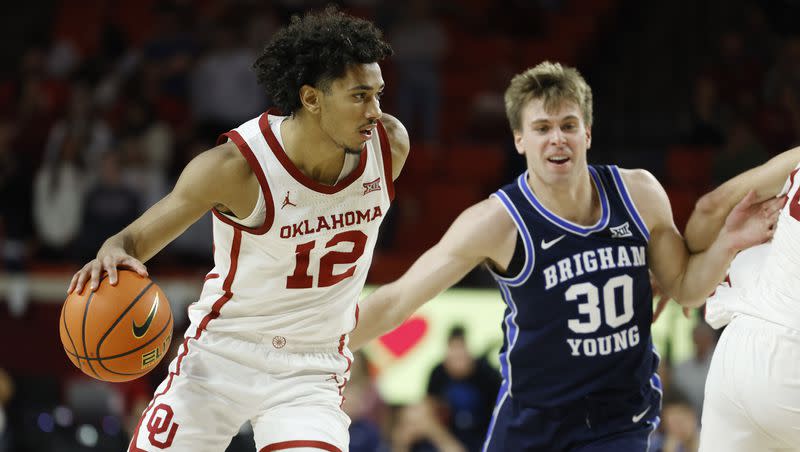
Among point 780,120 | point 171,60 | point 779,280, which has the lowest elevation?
point 779,280

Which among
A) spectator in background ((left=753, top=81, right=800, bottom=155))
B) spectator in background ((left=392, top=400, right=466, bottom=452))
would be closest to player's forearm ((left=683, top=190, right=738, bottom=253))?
spectator in background ((left=392, top=400, right=466, bottom=452))

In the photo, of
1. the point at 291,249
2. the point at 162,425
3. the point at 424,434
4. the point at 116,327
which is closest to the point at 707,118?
the point at 424,434

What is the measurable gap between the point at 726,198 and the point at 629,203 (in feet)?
1.29

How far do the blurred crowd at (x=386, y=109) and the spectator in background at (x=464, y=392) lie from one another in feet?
0.04

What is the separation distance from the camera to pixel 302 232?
421cm

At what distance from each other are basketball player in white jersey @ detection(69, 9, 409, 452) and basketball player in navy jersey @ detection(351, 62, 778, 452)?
17.4 inches

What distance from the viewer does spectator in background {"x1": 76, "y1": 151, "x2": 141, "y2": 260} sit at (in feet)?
32.1

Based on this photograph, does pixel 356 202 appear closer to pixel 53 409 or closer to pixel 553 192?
pixel 553 192

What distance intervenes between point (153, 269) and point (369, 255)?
5.53 meters

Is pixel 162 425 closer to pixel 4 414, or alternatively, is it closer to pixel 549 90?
pixel 549 90

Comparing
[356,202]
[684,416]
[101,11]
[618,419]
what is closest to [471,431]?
[684,416]

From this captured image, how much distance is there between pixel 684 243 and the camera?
4688mm

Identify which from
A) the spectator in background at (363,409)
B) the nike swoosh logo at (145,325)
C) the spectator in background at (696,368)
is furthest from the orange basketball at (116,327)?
the spectator in background at (696,368)

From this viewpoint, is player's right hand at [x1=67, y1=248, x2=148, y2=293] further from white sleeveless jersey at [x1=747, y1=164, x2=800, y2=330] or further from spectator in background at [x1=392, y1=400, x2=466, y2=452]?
spectator in background at [x1=392, y1=400, x2=466, y2=452]
